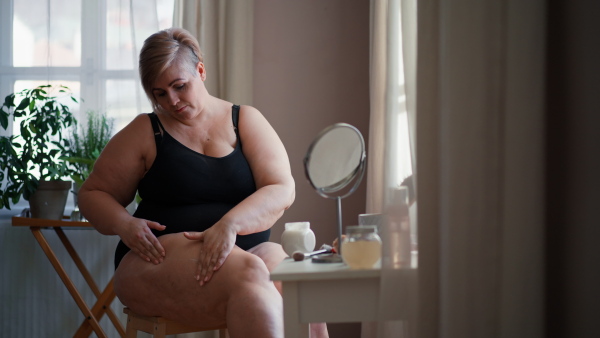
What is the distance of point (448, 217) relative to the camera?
108 centimetres

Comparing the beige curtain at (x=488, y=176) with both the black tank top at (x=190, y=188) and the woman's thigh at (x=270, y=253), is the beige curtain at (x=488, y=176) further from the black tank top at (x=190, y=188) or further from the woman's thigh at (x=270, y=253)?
the black tank top at (x=190, y=188)

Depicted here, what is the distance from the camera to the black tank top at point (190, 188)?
1895 millimetres

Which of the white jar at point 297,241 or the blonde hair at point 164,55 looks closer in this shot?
the white jar at point 297,241

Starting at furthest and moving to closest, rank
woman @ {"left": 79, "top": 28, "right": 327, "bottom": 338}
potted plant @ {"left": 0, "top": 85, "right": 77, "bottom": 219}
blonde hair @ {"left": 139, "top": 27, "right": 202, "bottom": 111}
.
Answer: potted plant @ {"left": 0, "top": 85, "right": 77, "bottom": 219}, blonde hair @ {"left": 139, "top": 27, "right": 202, "bottom": 111}, woman @ {"left": 79, "top": 28, "right": 327, "bottom": 338}

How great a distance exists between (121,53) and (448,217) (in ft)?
8.39

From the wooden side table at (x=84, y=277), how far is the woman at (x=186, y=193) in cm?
92

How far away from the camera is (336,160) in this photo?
1562mm

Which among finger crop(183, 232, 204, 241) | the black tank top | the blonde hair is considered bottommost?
finger crop(183, 232, 204, 241)

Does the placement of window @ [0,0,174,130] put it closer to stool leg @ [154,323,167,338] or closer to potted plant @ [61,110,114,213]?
potted plant @ [61,110,114,213]

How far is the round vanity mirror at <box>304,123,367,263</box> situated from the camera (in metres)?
1.50

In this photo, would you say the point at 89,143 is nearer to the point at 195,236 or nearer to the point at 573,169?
the point at 195,236

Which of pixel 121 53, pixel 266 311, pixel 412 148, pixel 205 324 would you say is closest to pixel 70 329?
pixel 121 53

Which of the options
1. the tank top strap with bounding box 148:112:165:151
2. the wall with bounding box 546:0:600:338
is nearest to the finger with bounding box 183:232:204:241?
the tank top strap with bounding box 148:112:165:151

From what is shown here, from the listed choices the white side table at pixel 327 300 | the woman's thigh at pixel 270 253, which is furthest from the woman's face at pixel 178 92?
the white side table at pixel 327 300
